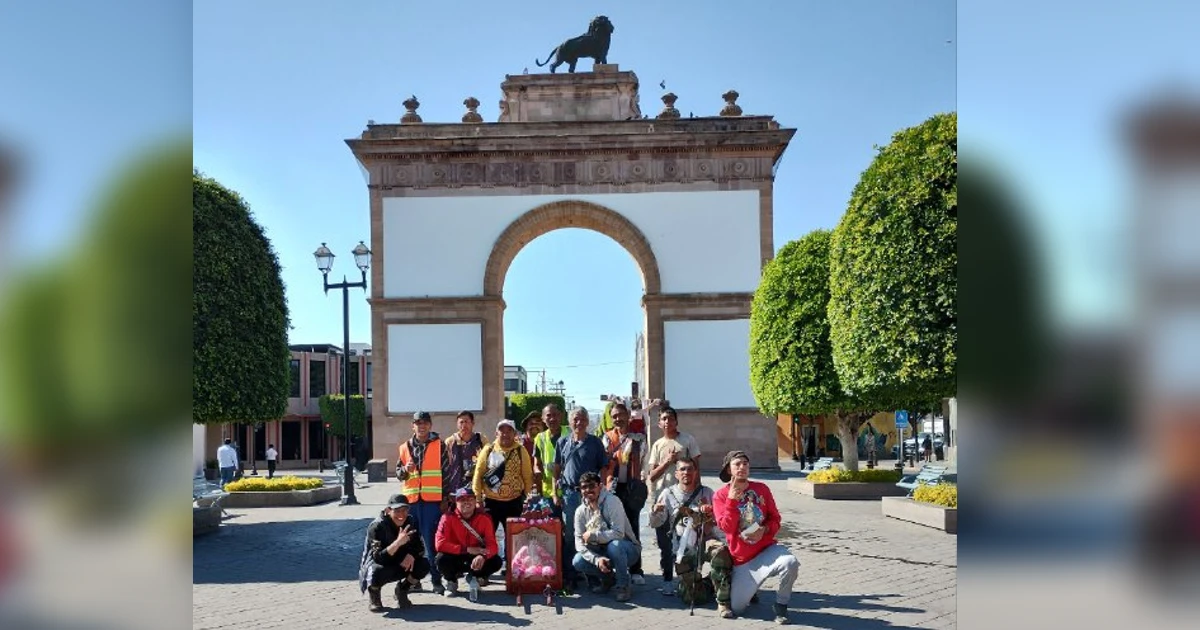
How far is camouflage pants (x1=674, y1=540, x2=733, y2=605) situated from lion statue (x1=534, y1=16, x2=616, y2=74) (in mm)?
26088

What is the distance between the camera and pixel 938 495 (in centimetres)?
1343

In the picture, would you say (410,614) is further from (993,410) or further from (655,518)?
(993,410)

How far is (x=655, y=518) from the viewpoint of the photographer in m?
8.67

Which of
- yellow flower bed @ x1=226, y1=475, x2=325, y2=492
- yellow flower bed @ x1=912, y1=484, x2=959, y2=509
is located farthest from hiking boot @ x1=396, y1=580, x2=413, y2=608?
yellow flower bed @ x1=226, y1=475, x2=325, y2=492

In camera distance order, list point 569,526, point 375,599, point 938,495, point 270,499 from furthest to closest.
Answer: point 270,499, point 938,495, point 569,526, point 375,599

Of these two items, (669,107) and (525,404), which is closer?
(669,107)

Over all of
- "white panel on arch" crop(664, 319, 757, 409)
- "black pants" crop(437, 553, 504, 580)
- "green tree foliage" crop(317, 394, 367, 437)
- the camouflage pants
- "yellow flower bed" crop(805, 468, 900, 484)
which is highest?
"white panel on arch" crop(664, 319, 757, 409)

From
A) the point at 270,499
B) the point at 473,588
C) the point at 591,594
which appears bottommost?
the point at 270,499

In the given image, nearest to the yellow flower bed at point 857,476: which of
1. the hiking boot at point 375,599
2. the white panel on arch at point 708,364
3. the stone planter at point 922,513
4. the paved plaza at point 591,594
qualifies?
the stone planter at point 922,513

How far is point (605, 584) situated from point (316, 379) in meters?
48.2

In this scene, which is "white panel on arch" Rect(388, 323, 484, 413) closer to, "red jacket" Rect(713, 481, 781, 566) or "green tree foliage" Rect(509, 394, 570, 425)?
"red jacket" Rect(713, 481, 781, 566)

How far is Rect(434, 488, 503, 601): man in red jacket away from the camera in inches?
342

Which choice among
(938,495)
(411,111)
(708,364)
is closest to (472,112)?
(411,111)

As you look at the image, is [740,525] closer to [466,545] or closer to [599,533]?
[599,533]
